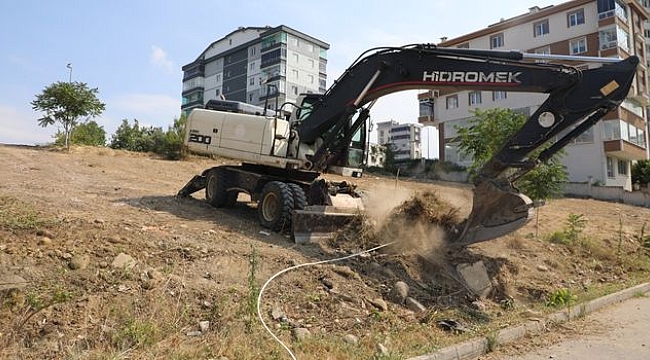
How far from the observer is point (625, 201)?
32.3m

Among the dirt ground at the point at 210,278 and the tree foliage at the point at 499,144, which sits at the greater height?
the tree foliage at the point at 499,144

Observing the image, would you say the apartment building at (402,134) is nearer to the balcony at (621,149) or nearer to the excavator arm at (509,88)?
the balcony at (621,149)

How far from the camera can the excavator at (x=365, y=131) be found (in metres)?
7.30

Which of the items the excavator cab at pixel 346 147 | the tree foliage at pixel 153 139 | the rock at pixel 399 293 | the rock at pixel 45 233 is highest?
the tree foliage at pixel 153 139

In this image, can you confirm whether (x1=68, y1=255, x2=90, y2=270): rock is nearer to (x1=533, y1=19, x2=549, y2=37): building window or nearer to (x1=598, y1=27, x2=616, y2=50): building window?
(x1=598, y1=27, x2=616, y2=50): building window

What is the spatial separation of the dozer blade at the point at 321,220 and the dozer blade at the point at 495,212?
204 cm

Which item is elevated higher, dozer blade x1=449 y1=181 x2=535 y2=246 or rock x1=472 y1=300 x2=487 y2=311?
dozer blade x1=449 y1=181 x2=535 y2=246

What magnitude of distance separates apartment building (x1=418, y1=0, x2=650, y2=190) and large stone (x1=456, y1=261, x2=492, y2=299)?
27.5m

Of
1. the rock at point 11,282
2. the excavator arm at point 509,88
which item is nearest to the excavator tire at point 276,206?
the excavator arm at point 509,88

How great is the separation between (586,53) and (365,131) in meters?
37.0

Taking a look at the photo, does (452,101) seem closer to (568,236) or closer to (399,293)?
(568,236)

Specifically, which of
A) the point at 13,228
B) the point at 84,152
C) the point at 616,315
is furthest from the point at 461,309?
the point at 84,152

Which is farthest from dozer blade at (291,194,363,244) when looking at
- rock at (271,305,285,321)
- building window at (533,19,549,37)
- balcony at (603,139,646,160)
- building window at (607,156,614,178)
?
building window at (533,19,549,37)

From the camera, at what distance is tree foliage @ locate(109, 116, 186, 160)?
2491 cm
